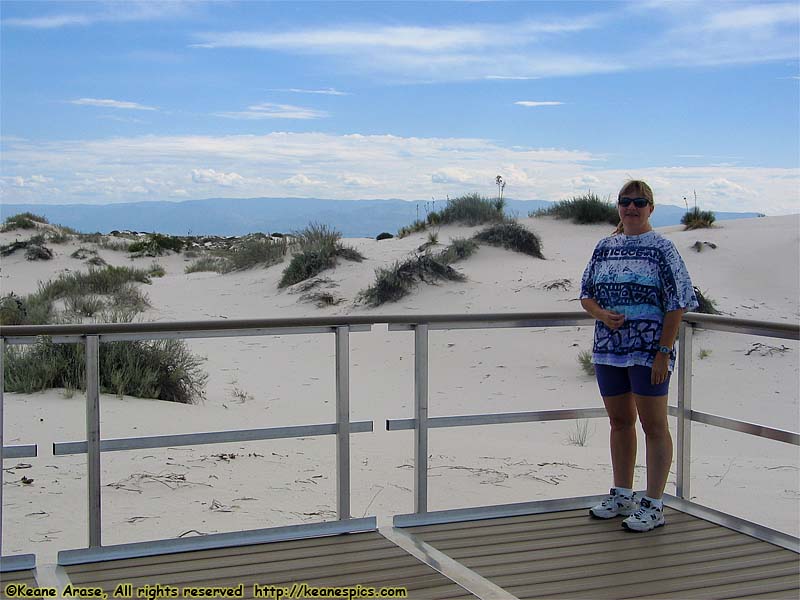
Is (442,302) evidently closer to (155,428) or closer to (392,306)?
(392,306)

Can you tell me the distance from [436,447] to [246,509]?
8.96 feet

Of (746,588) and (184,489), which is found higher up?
(746,588)

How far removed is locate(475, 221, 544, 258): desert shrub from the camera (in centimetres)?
2066

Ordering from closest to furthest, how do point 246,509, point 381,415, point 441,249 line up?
A: point 246,509, point 381,415, point 441,249

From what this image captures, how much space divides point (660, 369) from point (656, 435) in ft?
1.09

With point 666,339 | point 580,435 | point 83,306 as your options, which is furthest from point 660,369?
point 83,306

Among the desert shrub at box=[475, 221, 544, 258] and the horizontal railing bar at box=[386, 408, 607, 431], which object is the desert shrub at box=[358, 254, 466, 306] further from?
the horizontal railing bar at box=[386, 408, 607, 431]

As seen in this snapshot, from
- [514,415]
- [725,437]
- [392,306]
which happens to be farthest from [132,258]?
[514,415]

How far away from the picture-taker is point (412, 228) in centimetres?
2623

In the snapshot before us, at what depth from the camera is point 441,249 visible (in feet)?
66.9

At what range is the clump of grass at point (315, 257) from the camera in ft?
63.6

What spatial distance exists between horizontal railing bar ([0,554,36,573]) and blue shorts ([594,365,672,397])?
2500 mm

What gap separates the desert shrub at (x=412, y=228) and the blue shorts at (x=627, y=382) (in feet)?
69.8

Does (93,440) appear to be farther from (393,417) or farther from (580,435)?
(393,417)
